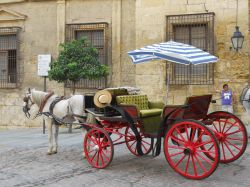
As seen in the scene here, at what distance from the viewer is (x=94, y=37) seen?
571 inches

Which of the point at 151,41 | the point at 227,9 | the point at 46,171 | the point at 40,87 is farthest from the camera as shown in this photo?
the point at 40,87

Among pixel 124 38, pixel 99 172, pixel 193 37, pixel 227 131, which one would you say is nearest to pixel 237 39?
pixel 193 37

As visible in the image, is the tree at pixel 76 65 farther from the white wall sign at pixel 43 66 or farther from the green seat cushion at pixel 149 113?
the green seat cushion at pixel 149 113

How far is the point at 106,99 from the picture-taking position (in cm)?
678

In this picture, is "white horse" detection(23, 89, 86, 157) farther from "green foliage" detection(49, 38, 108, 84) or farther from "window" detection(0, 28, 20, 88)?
"window" detection(0, 28, 20, 88)

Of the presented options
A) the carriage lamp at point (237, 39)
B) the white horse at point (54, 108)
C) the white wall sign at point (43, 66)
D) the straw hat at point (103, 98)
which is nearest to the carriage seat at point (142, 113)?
the straw hat at point (103, 98)

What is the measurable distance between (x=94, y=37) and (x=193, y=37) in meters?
3.52

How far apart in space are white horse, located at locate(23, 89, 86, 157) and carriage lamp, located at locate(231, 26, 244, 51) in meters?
6.18

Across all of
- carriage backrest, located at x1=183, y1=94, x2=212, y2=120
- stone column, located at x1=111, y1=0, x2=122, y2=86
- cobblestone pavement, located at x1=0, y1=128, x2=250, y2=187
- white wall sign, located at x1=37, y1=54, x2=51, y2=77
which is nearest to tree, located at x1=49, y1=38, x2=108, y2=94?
white wall sign, located at x1=37, y1=54, x2=51, y2=77

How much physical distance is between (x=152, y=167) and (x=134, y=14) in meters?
8.03

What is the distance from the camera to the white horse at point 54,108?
7.84 metres

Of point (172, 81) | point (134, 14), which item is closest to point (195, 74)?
point (172, 81)

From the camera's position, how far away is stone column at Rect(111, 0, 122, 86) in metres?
14.0

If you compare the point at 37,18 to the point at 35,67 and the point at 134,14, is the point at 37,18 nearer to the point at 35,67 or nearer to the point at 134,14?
the point at 35,67
